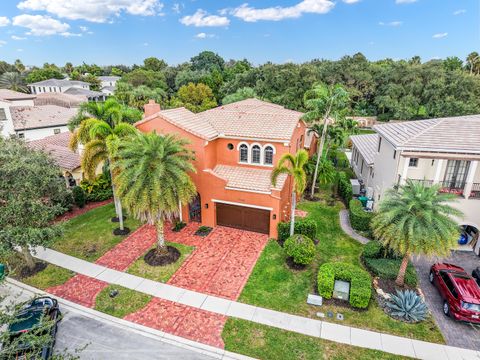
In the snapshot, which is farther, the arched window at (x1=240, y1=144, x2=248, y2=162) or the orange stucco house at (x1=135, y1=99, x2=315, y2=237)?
the arched window at (x1=240, y1=144, x2=248, y2=162)

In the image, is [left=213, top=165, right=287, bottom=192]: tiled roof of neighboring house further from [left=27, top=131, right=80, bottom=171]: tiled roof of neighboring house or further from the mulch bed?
[left=27, top=131, right=80, bottom=171]: tiled roof of neighboring house

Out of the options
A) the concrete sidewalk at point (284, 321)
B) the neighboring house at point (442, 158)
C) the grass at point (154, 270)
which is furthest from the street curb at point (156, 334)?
the neighboring house at point (442, 158)

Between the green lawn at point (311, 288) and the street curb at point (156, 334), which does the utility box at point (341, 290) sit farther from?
the street curb at point (156, 334)

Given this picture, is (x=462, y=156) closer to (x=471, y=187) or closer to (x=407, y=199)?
(x=471, y=187)

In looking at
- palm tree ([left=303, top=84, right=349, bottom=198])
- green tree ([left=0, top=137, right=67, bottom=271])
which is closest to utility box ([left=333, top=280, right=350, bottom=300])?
palm tree ([left=303, top=84, right=349, bottom=198])

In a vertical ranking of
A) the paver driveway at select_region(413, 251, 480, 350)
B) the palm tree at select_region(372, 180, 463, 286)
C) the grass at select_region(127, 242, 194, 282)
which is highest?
the palm tree at select_region(372, 180, 463, 286)

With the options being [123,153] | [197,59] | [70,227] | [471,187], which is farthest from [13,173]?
[197,59]

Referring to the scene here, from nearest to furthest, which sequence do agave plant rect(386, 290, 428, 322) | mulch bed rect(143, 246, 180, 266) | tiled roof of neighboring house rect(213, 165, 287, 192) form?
agave plant rect(386, 290, 428, 322) < mulch bed rect(143, 246, 180, 266) < tiled roof of neighboring house rect(213, 165, 287, 192)

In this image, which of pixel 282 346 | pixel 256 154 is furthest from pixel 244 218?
pixel 282 346

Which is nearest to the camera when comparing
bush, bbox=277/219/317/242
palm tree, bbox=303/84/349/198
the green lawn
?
the green lawn
